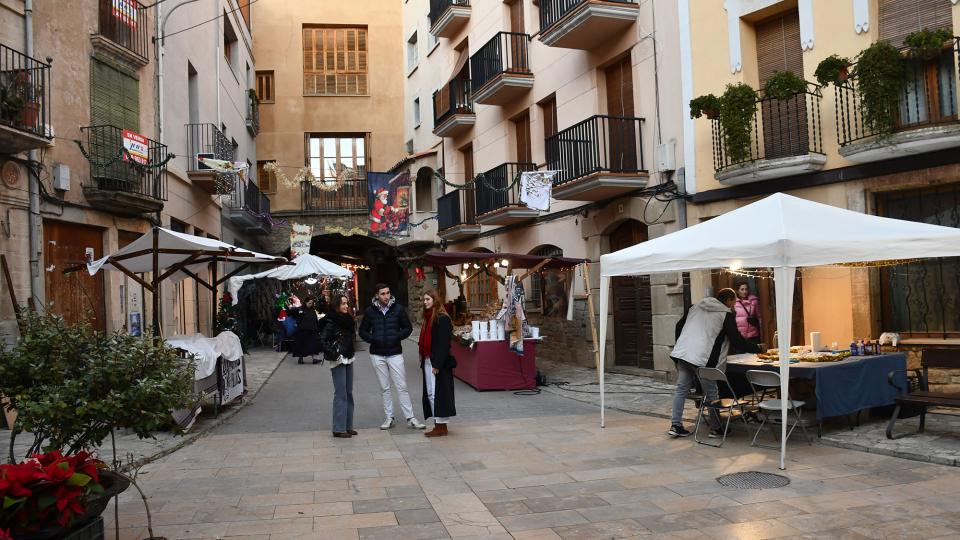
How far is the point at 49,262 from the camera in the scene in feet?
35.5

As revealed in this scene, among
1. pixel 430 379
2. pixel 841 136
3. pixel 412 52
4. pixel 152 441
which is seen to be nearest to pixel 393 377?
pixel 430 379

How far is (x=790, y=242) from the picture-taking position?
629 cm

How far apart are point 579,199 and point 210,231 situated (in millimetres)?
10830

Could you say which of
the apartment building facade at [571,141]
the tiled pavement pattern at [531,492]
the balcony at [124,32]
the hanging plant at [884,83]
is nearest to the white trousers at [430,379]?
the tiled pavement pattern at [531,492]

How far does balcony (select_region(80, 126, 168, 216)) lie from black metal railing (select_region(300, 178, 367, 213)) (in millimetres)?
14300

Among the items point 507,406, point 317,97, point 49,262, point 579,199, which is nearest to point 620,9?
point 579,199

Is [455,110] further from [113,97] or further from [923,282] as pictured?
[923,282]

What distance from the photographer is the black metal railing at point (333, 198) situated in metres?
28.0

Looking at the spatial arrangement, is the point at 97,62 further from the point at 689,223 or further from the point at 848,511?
the point at 848,511

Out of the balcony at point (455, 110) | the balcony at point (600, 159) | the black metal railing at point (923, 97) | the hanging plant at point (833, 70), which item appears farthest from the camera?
the balcony at point (455, 110)

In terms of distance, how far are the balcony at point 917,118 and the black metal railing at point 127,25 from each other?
39.1 ft

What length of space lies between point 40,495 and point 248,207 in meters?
20.2

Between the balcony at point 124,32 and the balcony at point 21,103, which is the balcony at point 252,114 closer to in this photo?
the balcony at point 124,32

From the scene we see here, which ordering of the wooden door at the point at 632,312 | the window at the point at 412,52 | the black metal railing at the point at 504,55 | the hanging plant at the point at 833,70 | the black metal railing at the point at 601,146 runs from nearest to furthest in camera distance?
the hanging plant at the point at 833,70
the black metal railing at the point at 601,146
the wooden door at the point at 632,312
the black metal railing at the point at 504,55
the window at the point at 412,52
